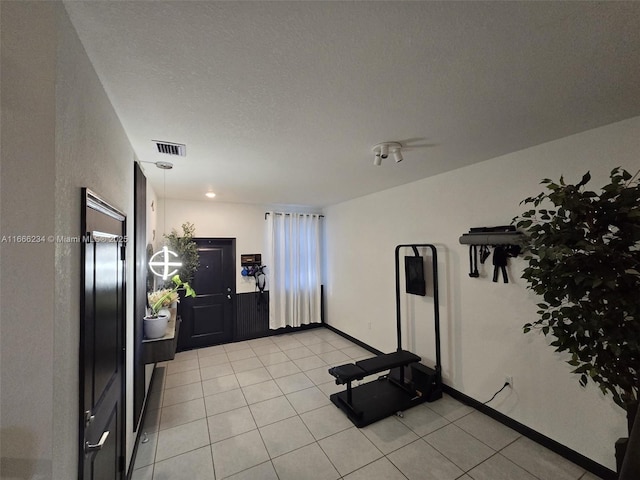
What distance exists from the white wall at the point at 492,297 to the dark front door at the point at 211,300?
264 centimetres

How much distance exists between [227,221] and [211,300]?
4.98 feet

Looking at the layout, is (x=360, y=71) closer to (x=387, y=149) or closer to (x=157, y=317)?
(x=387, y=149)

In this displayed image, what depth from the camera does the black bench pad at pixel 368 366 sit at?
2.74 meters

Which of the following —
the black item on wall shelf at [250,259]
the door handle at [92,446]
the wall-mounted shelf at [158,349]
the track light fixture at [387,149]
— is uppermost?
the track light fixture at [387,149]

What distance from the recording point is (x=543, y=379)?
2.23 meters

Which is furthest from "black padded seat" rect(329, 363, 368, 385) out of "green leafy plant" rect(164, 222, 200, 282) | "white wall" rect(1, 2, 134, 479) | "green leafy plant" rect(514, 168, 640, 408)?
"green leafy plant" rect(164, 222, 200, 282)

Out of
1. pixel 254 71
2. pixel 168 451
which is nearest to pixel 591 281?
pixel 254 71

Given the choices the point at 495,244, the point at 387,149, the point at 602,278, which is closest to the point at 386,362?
the point at 495,244

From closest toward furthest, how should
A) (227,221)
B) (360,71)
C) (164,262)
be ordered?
(360,71)
(164,262)
(227,221)

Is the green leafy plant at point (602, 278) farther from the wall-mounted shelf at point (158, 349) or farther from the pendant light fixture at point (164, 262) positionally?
the pendant light fixture at point (164, 262)

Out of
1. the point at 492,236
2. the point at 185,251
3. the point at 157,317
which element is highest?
the point at 492,236

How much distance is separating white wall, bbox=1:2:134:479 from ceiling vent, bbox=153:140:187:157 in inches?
47.6

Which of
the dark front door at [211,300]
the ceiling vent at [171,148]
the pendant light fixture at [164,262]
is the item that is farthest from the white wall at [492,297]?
the dark front door at [211,300]

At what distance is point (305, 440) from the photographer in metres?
2.37
